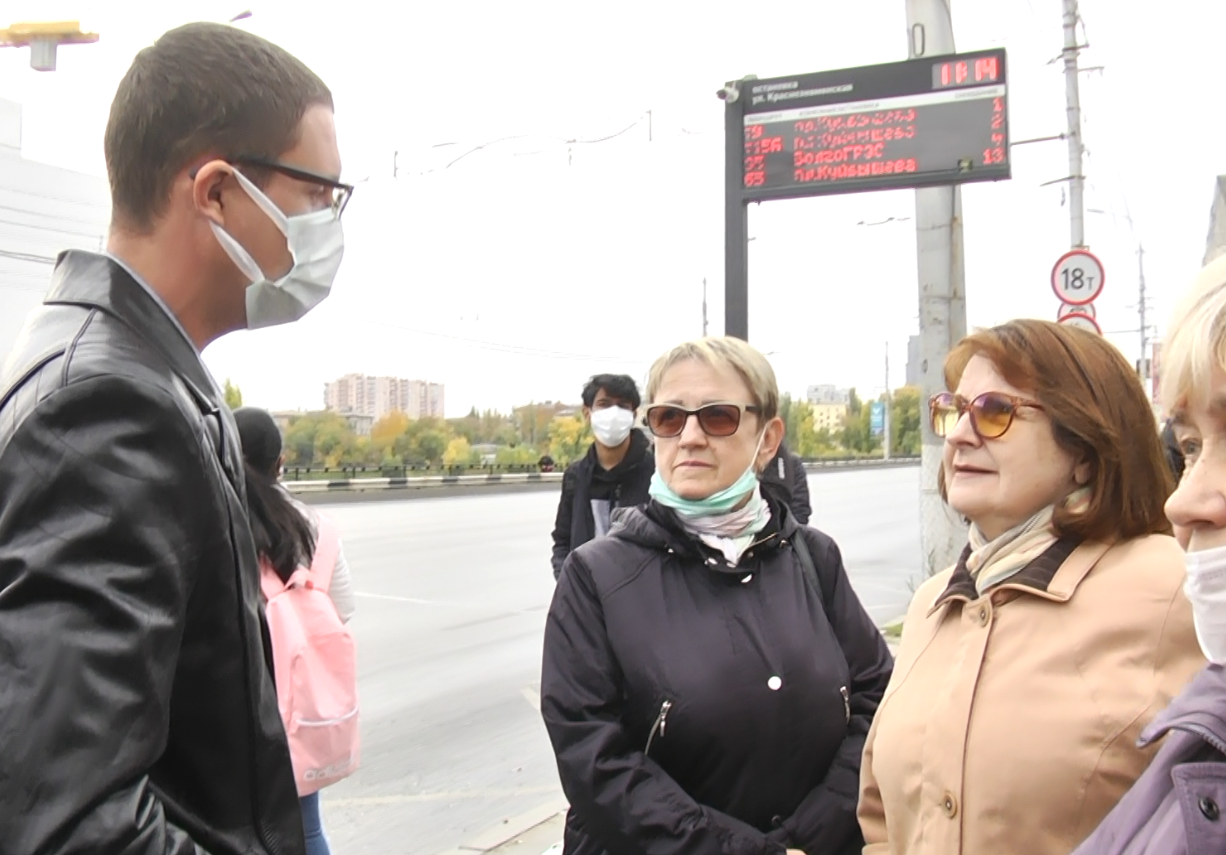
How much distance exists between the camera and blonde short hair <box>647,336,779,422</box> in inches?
116

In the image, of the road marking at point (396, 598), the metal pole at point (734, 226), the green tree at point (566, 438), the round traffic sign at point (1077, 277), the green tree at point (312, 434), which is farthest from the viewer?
the green tree at point (566, 438)

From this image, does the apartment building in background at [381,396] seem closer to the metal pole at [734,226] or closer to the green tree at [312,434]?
the green tree at [312,434]

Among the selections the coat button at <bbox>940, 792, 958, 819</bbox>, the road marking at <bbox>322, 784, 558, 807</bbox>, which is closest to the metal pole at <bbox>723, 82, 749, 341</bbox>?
the road marking at <bbox>322, 784, 558, 807</bbox>

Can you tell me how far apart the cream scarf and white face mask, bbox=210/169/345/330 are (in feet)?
4.91

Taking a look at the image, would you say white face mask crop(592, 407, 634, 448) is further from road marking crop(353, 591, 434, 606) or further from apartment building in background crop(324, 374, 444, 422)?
apartment building in background crop(324, 374, 444, 422)

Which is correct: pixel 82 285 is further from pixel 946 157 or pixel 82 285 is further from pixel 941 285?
pixel 941 285

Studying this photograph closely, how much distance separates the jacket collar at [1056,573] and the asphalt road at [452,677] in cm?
329

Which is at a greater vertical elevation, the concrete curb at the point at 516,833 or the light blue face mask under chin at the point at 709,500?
the light blue face mask under chin at the point at 709,500

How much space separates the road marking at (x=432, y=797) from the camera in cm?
539

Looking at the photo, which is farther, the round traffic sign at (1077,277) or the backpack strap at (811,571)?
the round traffic sign at (1077,277)

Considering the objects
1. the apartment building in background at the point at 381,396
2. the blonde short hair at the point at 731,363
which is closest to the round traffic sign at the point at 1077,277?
the blonde short hair at the point at 731,363

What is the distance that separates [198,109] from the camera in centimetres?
147

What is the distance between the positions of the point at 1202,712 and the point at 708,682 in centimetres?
118

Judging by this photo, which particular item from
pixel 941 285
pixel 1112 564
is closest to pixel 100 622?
pixel 1112 564
